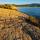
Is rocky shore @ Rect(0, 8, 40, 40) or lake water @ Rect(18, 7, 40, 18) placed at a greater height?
lake water @ Rect(18, 7, 40, 18)

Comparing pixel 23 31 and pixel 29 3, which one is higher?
pixel 29 3

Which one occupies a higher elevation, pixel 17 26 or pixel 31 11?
pixel 31 11

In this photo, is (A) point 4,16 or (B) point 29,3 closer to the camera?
(A) point 4,16

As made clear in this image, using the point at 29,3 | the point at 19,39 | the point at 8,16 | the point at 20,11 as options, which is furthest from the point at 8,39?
the point at 29,3

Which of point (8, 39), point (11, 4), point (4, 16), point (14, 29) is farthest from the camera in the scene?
point (11, 4)

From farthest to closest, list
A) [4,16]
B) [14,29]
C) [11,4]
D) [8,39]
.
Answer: [11,4] → [4,16] → [14,29] → [8,39]

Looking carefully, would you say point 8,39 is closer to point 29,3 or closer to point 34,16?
point 34,16

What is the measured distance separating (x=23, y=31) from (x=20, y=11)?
0.43 m

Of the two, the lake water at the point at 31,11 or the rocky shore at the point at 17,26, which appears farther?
the lake water at the point at 31,11

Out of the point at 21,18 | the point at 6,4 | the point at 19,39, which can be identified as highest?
the point at 6,4

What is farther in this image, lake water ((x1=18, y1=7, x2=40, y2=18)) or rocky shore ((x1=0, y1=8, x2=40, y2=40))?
lake water ((x1=18, y1=7, x2=40, y2=18))

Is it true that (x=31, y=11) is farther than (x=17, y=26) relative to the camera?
Yes

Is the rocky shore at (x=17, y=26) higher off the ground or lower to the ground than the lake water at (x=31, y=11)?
lower

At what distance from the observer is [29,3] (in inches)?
95.7
